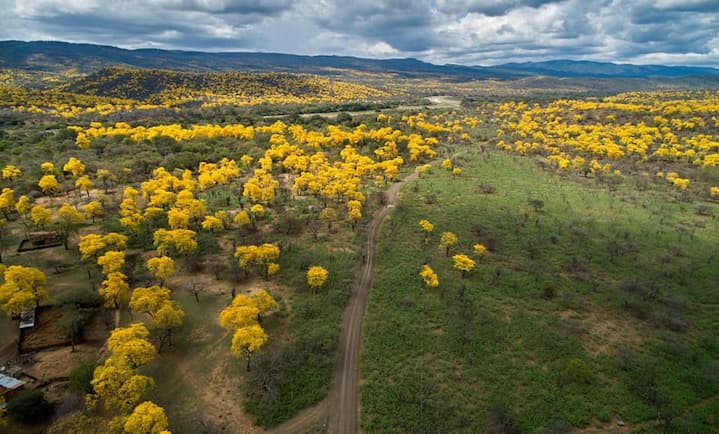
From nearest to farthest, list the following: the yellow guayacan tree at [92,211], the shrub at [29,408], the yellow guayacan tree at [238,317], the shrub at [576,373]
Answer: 1. the shrub at [29,408]
2. the shrub at [576,373]
3. the yellow guayacan tree at [238,317]
4. the yellow guayacan tree at [92,211]

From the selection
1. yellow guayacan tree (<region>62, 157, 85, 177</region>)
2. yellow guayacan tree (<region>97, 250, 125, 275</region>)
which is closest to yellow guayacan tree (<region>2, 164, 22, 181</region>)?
yellow guayacan tree (<region>62, 157, 85, 177</region>)

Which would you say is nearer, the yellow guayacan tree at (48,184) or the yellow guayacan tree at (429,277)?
the yellow guayacan tree at (429,277)

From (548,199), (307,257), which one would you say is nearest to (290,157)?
(307,257)

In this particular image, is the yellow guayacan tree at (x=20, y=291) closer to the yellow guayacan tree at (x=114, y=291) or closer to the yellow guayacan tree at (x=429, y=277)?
the yellow guayacan tree at (x=114, y=291)

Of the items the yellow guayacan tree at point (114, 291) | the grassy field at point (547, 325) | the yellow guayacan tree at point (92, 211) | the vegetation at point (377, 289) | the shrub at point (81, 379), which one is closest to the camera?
the shrub at point (81, 379)

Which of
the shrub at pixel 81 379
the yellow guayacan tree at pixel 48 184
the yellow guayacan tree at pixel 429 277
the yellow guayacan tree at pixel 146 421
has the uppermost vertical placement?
the yellow guayacan tree at pixel 48 184

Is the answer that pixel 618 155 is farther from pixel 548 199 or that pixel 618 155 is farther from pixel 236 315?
pixel 236 315

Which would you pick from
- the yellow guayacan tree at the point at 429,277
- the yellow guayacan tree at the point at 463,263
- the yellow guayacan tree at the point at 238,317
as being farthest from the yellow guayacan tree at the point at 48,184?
the yellow guayacan tree at the point at 463,263
